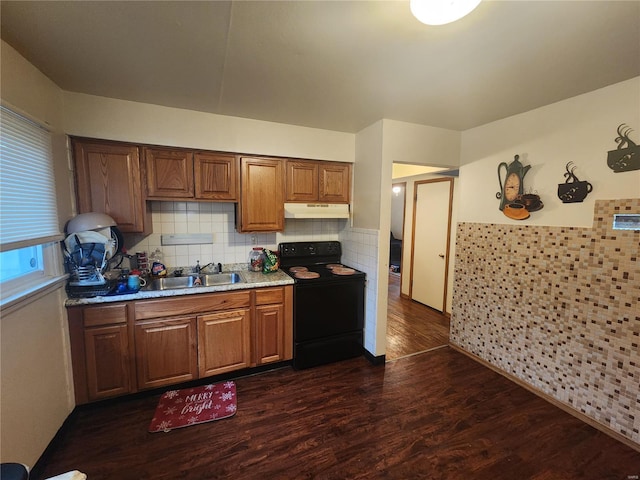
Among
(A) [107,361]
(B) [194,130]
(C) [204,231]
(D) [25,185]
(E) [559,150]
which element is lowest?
(A) [107,361]

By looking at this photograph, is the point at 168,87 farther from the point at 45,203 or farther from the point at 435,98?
the point at 435,98

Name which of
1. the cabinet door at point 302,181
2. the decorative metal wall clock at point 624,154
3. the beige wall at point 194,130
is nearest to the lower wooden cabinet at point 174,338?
the cabinet door at point 302,181

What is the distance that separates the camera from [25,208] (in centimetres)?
150

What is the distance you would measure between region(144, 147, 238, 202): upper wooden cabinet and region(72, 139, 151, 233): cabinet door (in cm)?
11

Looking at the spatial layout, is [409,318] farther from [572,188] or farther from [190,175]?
[190,175]

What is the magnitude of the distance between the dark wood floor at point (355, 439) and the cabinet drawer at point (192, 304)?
2.38 ft

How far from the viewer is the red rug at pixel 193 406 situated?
6.31 feet

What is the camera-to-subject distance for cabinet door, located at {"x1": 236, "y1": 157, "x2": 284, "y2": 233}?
2.57 metres

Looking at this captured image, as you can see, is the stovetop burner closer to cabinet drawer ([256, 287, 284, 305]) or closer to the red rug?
cabinet drawer ([256, 287, 284, 305])

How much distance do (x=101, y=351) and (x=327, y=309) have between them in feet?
6.07

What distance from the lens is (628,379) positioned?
176 centimetres

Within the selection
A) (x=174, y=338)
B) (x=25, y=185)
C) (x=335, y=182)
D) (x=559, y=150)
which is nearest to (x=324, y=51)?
(x=335, y=182)

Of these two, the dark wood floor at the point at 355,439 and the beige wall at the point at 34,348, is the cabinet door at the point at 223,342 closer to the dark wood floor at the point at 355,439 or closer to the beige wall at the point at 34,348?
the dark wood floor at the point at 355,439

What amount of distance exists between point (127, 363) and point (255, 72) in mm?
2338
